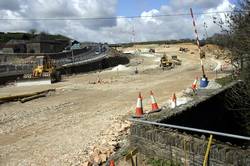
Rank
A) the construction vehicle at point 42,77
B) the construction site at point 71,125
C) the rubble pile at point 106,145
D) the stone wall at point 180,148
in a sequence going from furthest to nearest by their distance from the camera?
the construction vehicle at point 42,77
the construction site at point 71,125
the rubble pile at point 106,145
the stone wall at point 180,148

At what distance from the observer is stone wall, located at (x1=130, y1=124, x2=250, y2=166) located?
5473mm

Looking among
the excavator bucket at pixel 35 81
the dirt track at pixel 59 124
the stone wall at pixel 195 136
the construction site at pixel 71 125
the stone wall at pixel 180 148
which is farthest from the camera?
the excavator bucket at pixel 35 81

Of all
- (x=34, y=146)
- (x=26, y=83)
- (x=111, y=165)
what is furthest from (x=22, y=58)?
(x=111, y=165)

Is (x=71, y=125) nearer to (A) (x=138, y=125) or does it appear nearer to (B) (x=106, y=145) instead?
(B) (x=106, y=145)

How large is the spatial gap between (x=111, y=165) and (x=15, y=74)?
38726 mm

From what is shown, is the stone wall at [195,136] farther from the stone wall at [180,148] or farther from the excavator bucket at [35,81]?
the excavator bucket at [35,81]

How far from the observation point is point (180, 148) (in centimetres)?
631

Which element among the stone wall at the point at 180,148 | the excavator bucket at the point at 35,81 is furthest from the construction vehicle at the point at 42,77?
the stone wall at the point at 180,148

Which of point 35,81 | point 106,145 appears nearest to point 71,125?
point 106,145

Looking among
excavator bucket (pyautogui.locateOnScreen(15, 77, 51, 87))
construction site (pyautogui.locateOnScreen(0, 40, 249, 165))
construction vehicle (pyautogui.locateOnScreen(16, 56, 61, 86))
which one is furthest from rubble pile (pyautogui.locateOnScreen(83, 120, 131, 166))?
construction vehicle (pyautogui.locateOnScreen(16, 56, 61, 86))

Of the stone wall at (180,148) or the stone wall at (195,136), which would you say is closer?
the stone wall at (180,148)

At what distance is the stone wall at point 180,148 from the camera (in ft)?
18.0

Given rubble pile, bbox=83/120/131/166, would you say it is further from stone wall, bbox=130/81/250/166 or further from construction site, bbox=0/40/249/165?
stone wall, bbox=130/81/250/166

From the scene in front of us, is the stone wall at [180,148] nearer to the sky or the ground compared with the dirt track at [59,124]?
nearer to the sky
